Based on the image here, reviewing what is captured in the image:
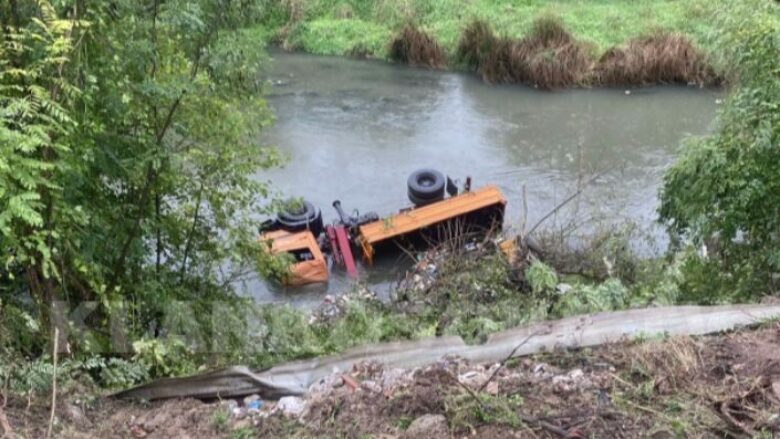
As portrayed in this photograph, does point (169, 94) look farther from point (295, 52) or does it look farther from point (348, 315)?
point (295, 52)

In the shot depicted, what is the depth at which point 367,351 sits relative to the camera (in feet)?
13.6

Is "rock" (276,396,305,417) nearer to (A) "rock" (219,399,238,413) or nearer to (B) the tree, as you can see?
(A) "rock" (219,399,238,413)

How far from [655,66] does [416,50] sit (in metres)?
5.08

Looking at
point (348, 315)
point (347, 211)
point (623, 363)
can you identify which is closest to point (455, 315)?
point (348, 315)

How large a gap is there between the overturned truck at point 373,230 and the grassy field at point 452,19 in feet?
25.7

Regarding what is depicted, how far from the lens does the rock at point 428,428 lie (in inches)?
123

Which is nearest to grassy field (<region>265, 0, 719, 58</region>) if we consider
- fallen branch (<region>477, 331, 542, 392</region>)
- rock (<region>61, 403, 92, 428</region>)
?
fallen branch (<region>477, 331, 542, 392</region>)

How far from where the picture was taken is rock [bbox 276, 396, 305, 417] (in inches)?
136

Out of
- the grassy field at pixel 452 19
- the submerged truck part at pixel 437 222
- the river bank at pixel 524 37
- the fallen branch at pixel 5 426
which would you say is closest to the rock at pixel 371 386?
the fallen branch at pixel 5 426

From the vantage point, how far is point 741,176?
586 cm

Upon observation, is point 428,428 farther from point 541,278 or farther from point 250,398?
point 541,278

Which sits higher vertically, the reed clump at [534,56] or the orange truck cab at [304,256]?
the reed clump at [534,56]

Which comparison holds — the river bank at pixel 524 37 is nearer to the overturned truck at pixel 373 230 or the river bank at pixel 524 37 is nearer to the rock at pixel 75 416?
the overturned truck at pixel 373 230

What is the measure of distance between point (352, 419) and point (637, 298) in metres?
2.86
